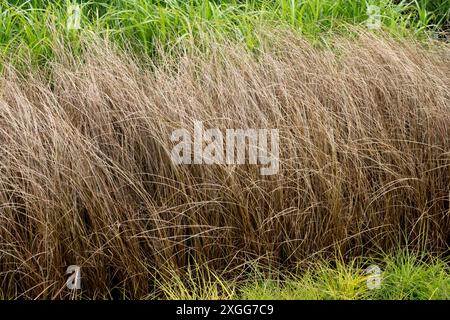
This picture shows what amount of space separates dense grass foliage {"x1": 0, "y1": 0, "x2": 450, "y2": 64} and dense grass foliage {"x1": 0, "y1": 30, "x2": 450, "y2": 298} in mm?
598

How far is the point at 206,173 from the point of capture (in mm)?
3904

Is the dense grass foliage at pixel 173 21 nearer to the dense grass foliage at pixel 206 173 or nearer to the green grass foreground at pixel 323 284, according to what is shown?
the dense grass foliage at pixel 206 173

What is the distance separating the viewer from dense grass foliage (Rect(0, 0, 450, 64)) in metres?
5.06

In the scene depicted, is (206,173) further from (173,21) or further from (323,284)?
(173,21)

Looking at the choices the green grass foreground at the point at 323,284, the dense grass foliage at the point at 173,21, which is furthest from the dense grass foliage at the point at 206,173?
the dense grass foliage at the point at 173,21

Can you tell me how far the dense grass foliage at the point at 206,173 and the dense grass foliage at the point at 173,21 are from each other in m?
0.60

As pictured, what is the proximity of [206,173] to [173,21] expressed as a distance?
184 cm

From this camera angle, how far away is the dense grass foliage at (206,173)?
3.79 meters

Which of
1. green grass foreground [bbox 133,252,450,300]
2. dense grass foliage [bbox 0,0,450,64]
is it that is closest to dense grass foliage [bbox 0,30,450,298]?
green grass foreground [bbox 133,252,450,300]

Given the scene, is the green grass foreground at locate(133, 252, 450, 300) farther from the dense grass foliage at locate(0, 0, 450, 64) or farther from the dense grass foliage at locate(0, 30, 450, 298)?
the dense grass foliage at locate(0, 0, 450, 64)

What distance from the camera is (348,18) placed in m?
5.85

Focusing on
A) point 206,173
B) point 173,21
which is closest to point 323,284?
point 206,173

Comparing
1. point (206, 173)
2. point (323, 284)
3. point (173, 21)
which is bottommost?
point (323, 284)

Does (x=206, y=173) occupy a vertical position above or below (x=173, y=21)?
below
